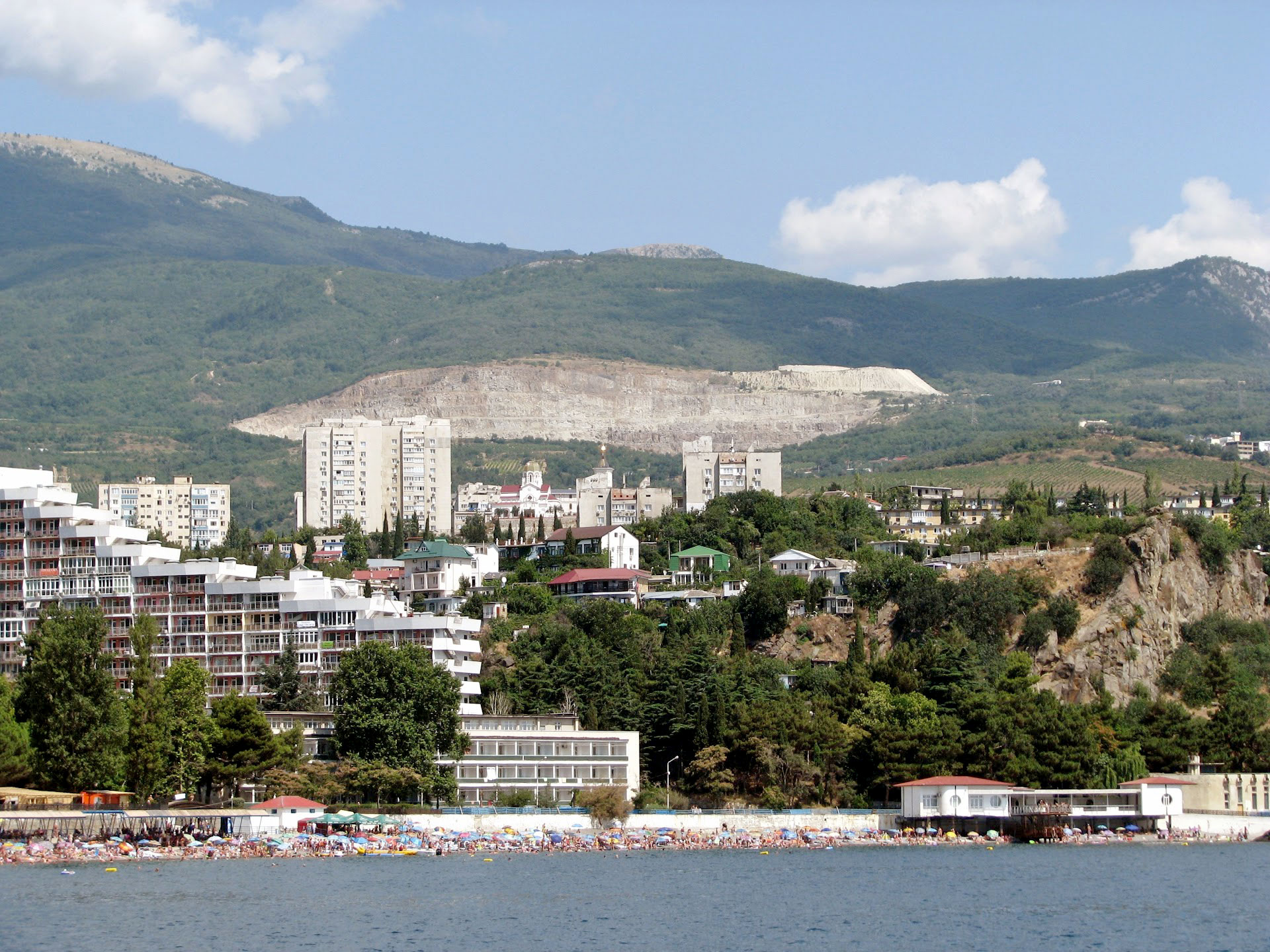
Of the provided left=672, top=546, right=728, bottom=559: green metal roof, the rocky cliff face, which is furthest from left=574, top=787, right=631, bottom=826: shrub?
left=672, top=546, right=728, bottom=559: green metal roof

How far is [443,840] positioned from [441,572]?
4956 cm

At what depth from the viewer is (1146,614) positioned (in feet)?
413

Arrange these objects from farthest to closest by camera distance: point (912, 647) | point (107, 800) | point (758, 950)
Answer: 1. point (912, 647)
2. point (107, 800)
3. point (758, 950)

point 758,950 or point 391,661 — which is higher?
point 391,661

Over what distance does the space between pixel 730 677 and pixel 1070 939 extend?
4395 centimetres

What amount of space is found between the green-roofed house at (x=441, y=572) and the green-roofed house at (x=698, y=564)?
13.8 meters

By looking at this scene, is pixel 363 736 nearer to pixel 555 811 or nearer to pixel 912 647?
pixel 555 811

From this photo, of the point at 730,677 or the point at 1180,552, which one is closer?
the point at 730,677

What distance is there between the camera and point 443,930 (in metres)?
67.9

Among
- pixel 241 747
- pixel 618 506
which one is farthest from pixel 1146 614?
pixel 618 506

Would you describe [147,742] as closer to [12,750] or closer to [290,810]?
[12,750]

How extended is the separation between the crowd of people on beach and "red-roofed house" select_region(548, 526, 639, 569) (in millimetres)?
56606

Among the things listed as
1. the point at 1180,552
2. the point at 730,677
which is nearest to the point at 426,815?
the point at 730,677

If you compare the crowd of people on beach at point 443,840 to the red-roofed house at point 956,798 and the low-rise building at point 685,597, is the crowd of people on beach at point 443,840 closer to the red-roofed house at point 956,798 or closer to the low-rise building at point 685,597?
the red-roofed house at point 956,798
